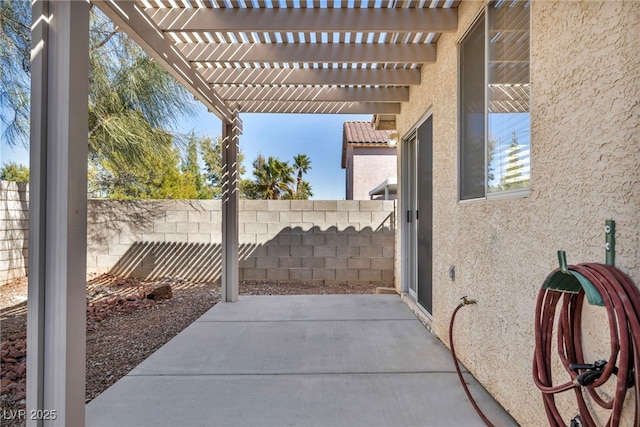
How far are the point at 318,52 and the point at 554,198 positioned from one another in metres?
2.76

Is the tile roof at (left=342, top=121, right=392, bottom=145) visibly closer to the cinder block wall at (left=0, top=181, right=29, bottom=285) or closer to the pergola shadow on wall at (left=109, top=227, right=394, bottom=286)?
the pergola shadow on wall at (left=109, top=227, right=394, bottom=286)

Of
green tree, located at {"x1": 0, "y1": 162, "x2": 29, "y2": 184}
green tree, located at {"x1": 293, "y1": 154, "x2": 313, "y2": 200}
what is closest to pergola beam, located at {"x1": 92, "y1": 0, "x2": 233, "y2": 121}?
green tree, located at {"x1": 0, "y1": 162, "x2": 29, "y2": 184}

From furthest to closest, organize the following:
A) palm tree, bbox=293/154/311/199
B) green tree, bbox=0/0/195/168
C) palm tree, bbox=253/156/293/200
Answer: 1. palm tree, bbox=293/154/311/199
2. palm tree, bbox=253/156/293/200
3. green tree, bbox=0/0/195/168

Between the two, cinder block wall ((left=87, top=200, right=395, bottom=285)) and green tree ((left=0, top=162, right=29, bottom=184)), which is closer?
green tree ((left=0, top=162, right=29, bottom=184))

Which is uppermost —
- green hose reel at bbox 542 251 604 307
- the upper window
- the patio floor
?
the upper window

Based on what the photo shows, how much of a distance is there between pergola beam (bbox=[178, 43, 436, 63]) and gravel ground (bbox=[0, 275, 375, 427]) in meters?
3.24

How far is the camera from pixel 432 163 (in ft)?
12.7

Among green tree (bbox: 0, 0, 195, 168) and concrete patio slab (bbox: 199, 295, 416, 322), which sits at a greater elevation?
green tree (bbox: 0, 0, 195, 168)

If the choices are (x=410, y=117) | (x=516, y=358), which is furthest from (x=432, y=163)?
(x=516, y=358)

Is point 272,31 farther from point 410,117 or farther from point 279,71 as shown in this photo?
point 410,117

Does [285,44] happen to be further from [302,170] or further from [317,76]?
[302,170]

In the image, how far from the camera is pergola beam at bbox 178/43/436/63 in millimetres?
3594

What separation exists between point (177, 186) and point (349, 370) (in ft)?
38.7

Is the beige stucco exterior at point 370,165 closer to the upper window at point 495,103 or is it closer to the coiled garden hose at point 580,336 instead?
the upper window at point 495,103
